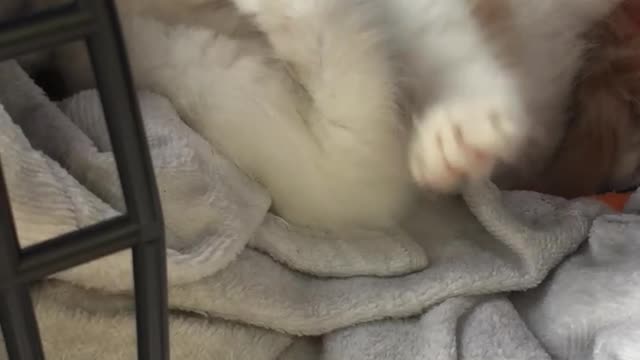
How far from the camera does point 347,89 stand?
86 centimetres

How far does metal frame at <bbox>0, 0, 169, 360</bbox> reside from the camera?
1.48 feet

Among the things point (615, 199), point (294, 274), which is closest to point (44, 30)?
point (294, 274)

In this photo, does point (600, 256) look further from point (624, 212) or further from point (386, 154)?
point (386, 154)

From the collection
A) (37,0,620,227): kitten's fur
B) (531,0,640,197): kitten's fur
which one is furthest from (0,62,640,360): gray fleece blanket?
(531,0,640,197): kitten's fur

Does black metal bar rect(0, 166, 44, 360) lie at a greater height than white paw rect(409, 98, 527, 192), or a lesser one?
greater

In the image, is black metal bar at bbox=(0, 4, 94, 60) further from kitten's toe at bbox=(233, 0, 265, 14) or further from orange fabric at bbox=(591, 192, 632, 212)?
orange fabric at bbox=(591, 192, 632, 212)

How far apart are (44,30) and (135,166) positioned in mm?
78

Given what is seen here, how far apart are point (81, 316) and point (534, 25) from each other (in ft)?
1.73

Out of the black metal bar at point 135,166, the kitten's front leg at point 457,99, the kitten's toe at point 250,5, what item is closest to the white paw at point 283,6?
the kitten's toe at point 250,5

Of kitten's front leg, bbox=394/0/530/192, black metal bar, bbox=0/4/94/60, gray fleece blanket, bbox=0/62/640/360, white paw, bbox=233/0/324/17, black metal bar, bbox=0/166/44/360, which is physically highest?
black metal bar, bbox=0/4/94/60

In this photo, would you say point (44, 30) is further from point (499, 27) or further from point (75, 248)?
point (499, 27)

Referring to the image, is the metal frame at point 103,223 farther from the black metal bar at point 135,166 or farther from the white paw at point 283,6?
the white paw at point 283,6

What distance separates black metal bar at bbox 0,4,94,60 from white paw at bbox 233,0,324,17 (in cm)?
34

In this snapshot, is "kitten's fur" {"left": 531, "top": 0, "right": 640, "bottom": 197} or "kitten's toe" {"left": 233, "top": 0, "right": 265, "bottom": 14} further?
"kitten's fur" {"left": 531, "top": 0, "right": 640, "bottom": 197}
